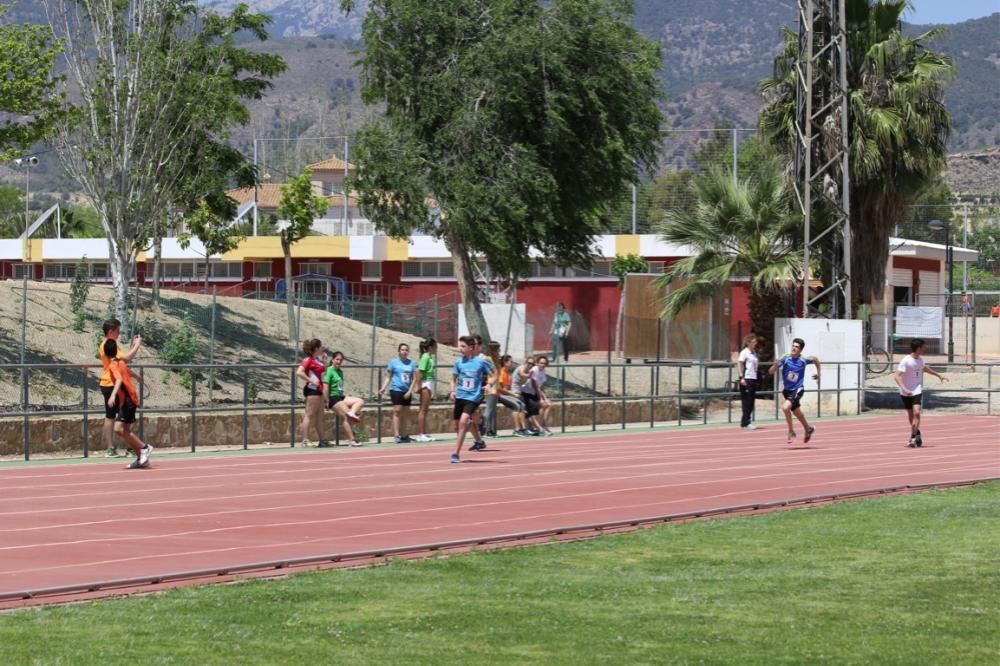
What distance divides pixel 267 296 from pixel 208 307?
19.8m

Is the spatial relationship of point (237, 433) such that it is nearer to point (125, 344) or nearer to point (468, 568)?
point (125, 344)

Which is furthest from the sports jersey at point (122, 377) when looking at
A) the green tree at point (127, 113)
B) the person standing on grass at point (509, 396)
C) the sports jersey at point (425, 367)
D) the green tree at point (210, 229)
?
the green tree at point (210, 229)

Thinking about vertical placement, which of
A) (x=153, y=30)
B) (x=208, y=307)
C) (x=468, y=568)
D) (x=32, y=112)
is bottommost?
(x=468, y=568)

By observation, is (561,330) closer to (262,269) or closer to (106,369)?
(106,369)

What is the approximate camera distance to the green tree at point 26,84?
31.3 meters

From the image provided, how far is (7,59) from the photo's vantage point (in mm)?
31297

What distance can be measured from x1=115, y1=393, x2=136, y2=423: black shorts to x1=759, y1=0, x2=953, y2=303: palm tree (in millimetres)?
23521

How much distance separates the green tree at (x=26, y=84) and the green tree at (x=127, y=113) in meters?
1.08

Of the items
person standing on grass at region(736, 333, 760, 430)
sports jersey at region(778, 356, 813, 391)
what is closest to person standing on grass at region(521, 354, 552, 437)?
person standing on grass at region(736, 333, 760, 430)

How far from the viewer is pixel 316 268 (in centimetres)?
7075

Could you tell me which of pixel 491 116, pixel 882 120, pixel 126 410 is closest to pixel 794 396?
pixel 126 410

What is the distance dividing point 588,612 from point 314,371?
16.2 m

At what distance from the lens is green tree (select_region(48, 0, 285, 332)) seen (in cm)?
3538

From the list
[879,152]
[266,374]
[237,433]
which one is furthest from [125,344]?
[879,152]
